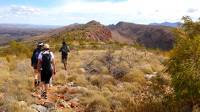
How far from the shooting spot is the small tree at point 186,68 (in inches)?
519

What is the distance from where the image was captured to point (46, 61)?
16719 millimetres

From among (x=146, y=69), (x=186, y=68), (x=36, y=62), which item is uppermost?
(x=186, y=68)

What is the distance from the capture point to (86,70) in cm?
2639

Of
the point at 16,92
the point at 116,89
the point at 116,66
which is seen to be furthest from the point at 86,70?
the point at 16,92

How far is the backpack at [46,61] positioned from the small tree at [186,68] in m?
4.66

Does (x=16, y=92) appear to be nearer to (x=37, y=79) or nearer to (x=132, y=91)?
(x=37, y=79)

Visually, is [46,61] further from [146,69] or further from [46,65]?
[146,69]

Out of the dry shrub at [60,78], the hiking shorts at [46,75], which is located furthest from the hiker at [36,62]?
the dry shrub at [60,78]

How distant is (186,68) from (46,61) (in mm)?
5727

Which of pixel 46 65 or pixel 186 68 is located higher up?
pixel 186 68

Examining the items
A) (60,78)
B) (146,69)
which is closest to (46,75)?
(60,78)

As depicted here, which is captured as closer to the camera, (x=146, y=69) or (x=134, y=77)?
(x=134, y=77)

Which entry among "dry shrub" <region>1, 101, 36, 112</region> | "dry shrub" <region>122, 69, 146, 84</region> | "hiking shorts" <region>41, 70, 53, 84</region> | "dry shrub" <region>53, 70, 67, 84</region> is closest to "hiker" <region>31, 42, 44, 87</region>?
"hiking shorts" <region>41, 70, 53, 84</region>

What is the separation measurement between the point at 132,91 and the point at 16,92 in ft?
17.0
